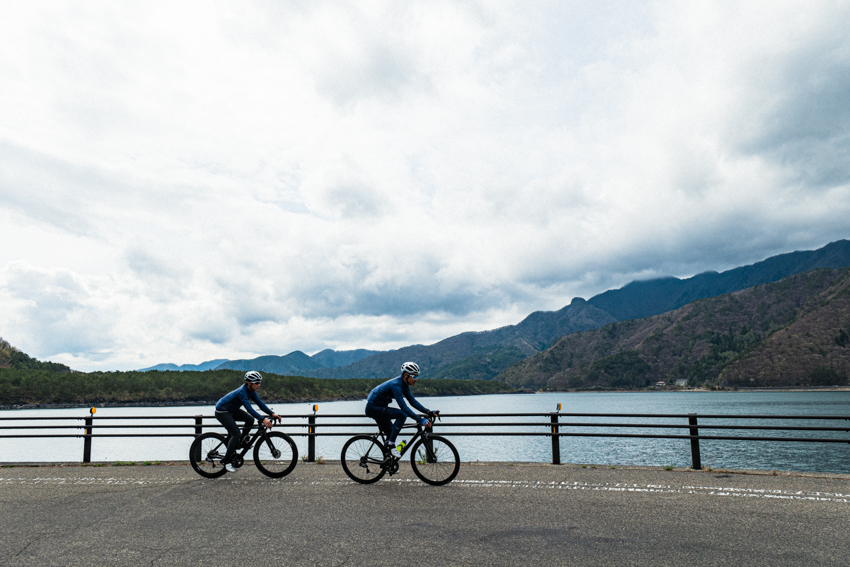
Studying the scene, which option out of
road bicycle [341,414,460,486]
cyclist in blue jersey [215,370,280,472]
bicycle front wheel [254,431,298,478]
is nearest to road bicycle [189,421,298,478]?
bicycle front wheel [254,431,298,478]

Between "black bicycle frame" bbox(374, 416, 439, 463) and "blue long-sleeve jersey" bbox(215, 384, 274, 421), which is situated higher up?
"blue long-sleeve jersey" bbox(215, 384, 274, 421)

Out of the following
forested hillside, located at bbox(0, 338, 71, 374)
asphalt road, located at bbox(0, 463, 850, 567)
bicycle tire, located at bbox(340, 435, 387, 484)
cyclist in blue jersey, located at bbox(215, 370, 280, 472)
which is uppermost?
forested hillside, located at bbox(0, 338, 71, 374)

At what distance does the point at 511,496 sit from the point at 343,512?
9.42ft

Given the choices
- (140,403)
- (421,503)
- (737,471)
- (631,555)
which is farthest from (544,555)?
(140,403)

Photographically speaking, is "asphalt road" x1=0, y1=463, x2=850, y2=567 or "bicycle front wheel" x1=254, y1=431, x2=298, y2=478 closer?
"asphalt road" x1=0, y1=463, x2=850, y2=567

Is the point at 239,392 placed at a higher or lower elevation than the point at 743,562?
higher

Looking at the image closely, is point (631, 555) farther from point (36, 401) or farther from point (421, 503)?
point (36, 401)

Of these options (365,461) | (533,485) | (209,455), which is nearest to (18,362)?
(209,455)

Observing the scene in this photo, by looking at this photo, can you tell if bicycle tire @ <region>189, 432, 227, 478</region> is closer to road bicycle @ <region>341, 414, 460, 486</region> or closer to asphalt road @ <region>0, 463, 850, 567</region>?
asphalt road @ <region>0, 463, 850, 567</region>

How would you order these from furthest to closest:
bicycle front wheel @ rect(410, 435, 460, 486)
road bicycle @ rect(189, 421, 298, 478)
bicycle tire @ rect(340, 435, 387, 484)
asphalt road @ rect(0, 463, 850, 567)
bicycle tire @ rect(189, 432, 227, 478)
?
bicycle tire @ rect(189, 432, 227, 478) < road bicycle @ rect(189, 421, 298, 478) < bicycle tire @ rect(340, 435, 387, 484) < bicycle front wheel @ rect(410, 435, 460, 486) < asphalt road @ rect(0, 463, 850, 567)

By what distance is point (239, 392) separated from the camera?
10.6 metres

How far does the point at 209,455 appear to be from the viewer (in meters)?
10.9

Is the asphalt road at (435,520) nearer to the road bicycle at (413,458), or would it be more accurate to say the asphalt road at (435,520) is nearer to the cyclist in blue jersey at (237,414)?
the road bicycle at (413,458)

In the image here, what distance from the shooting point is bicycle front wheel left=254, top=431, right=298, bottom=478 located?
1074 cm
